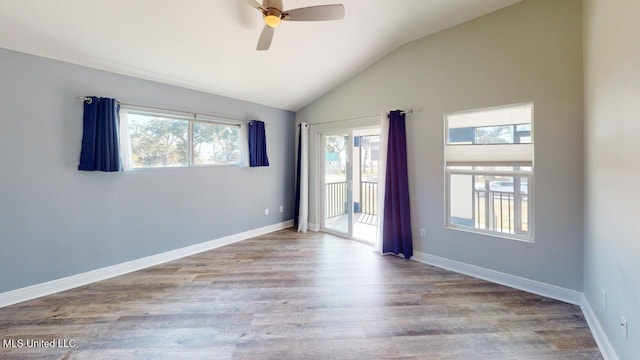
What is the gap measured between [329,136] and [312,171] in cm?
80

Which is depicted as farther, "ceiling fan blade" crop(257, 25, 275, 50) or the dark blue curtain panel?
the dark blue curtain panel

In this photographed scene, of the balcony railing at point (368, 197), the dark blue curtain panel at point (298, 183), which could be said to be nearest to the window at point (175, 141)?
the dark blue curtain panel at point (298, 183)

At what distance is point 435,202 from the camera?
3291 mm

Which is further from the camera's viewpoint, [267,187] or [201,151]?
[267,187]

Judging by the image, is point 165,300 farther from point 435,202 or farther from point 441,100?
point 441,100

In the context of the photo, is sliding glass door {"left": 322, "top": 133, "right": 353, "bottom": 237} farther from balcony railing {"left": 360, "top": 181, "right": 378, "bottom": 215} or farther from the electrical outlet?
the electrical outlet

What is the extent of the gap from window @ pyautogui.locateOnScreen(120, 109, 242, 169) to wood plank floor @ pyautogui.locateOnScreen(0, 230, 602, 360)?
154 centimetres

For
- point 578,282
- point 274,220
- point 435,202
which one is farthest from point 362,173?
point 578,282

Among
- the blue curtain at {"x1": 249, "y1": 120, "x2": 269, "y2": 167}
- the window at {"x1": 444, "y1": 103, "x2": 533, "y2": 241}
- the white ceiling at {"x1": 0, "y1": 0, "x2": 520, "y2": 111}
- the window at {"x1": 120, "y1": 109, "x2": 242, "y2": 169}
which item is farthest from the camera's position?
the blue curtain at {"x1": 249, "y1": 120, "x2": 269, "y2": 167}

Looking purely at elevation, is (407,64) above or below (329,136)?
above

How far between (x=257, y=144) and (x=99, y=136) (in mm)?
2162

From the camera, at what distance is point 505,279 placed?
2758 millimetres

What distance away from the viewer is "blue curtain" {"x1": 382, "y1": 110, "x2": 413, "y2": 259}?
3.49 metres

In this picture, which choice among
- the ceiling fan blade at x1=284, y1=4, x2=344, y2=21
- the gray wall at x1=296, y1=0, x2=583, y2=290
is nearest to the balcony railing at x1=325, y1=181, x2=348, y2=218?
the gray wall at x1=296, y1=0, x2=583, y2=290
